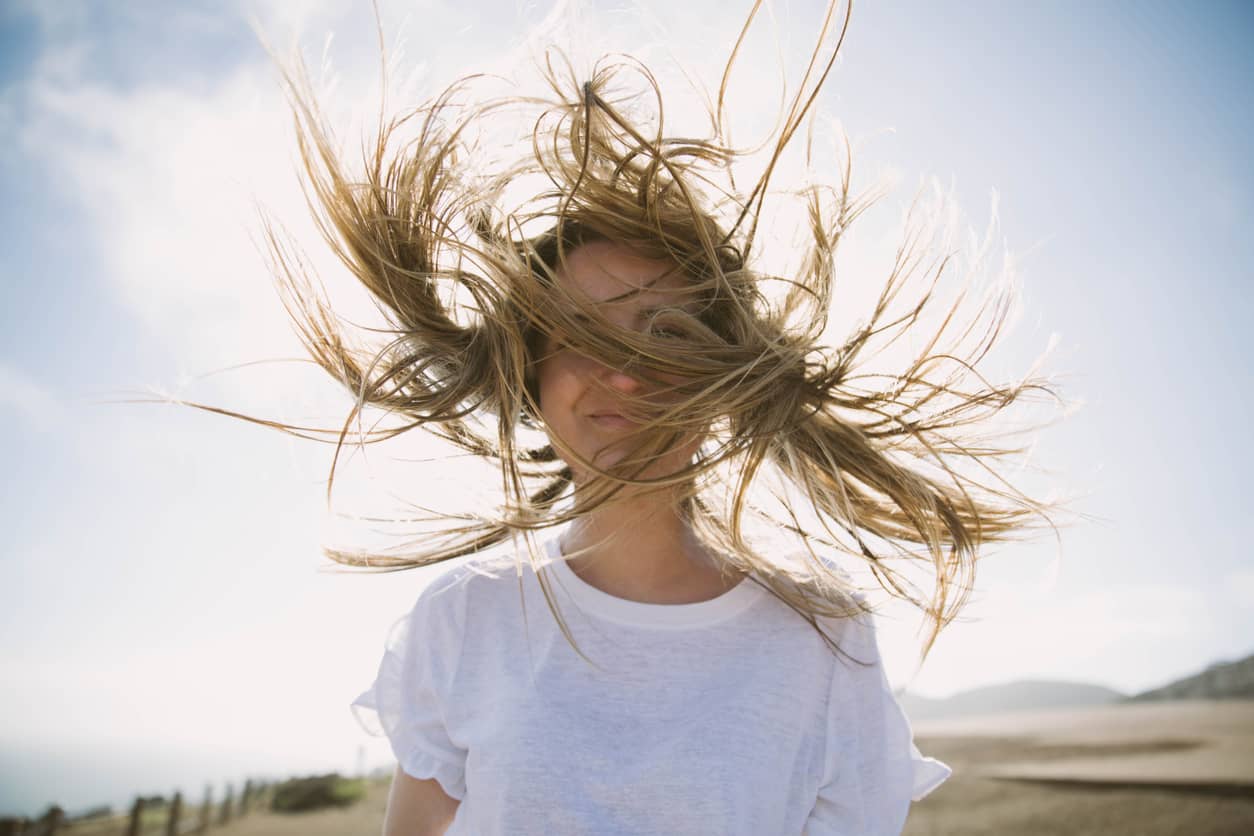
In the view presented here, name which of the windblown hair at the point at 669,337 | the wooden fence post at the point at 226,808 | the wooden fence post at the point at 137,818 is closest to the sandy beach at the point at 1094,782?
the wooden fence post at the point at 226,808

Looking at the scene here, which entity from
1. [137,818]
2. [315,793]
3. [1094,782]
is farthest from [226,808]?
[1094,782]

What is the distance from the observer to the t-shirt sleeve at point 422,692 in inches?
84.9

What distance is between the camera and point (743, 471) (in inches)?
94.6

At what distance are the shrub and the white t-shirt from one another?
56.4 feet

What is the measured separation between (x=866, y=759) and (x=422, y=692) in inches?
44.7

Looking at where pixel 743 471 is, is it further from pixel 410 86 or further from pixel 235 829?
pixel 235 829

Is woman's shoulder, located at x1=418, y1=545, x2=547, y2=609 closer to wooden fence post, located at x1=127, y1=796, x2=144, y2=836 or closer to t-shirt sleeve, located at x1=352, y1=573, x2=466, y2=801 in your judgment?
t-shirt sleeve, located at x1=352, y1=573, x2=466, y2=801

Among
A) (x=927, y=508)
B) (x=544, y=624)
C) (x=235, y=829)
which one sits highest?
(x=927, y=508)

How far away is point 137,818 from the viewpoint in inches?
467

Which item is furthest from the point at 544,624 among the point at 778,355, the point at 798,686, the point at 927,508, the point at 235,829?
the point at 235,829

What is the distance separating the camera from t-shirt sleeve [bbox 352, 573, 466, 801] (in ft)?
7.07

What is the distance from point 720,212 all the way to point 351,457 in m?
1.31

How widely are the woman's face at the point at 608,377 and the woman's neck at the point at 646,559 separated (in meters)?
0.12

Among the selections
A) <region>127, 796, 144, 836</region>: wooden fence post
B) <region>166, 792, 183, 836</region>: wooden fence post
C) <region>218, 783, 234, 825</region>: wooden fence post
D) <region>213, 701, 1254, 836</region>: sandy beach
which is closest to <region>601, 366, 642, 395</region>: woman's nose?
<region>213, 701, 1254, 836</region>: sandy beach
